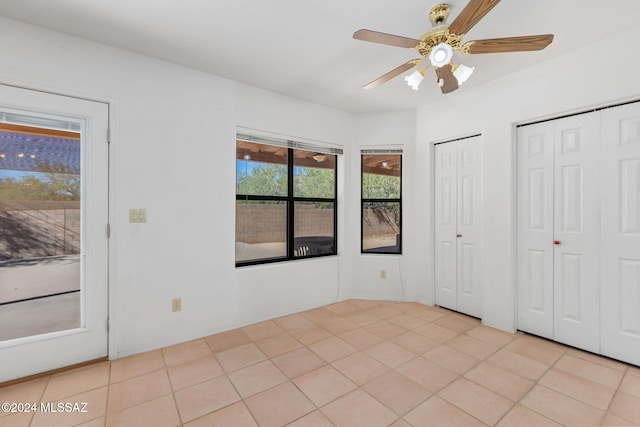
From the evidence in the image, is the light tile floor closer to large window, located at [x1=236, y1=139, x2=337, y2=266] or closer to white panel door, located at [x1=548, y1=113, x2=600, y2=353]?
white panel door, located at [x1=548, y1=113, x2=600, y2=353]

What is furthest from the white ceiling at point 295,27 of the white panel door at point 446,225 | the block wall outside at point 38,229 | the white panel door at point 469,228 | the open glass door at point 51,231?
the block wall outside at point 38,229

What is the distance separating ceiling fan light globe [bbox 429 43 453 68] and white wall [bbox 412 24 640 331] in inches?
58.5

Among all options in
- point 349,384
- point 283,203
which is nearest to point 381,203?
point 283,203

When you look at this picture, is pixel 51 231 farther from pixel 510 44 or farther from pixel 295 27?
pixel 510 44

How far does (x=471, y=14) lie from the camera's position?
1478 mm

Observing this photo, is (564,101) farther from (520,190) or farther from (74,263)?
(74,263)

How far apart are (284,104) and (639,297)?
3.55 meters

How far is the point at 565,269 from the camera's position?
2.50m

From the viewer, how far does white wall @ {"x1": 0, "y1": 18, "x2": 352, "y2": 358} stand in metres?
2.14

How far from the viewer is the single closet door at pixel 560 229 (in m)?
2.36

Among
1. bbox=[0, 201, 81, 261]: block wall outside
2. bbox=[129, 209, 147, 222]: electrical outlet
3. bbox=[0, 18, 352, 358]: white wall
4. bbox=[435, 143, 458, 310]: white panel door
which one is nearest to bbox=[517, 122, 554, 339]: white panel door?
bbox=[435, 143, 458, 310]: white panel door

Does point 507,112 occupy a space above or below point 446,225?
above

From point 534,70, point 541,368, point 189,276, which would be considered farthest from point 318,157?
point 541,368

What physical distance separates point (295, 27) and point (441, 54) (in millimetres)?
1038
